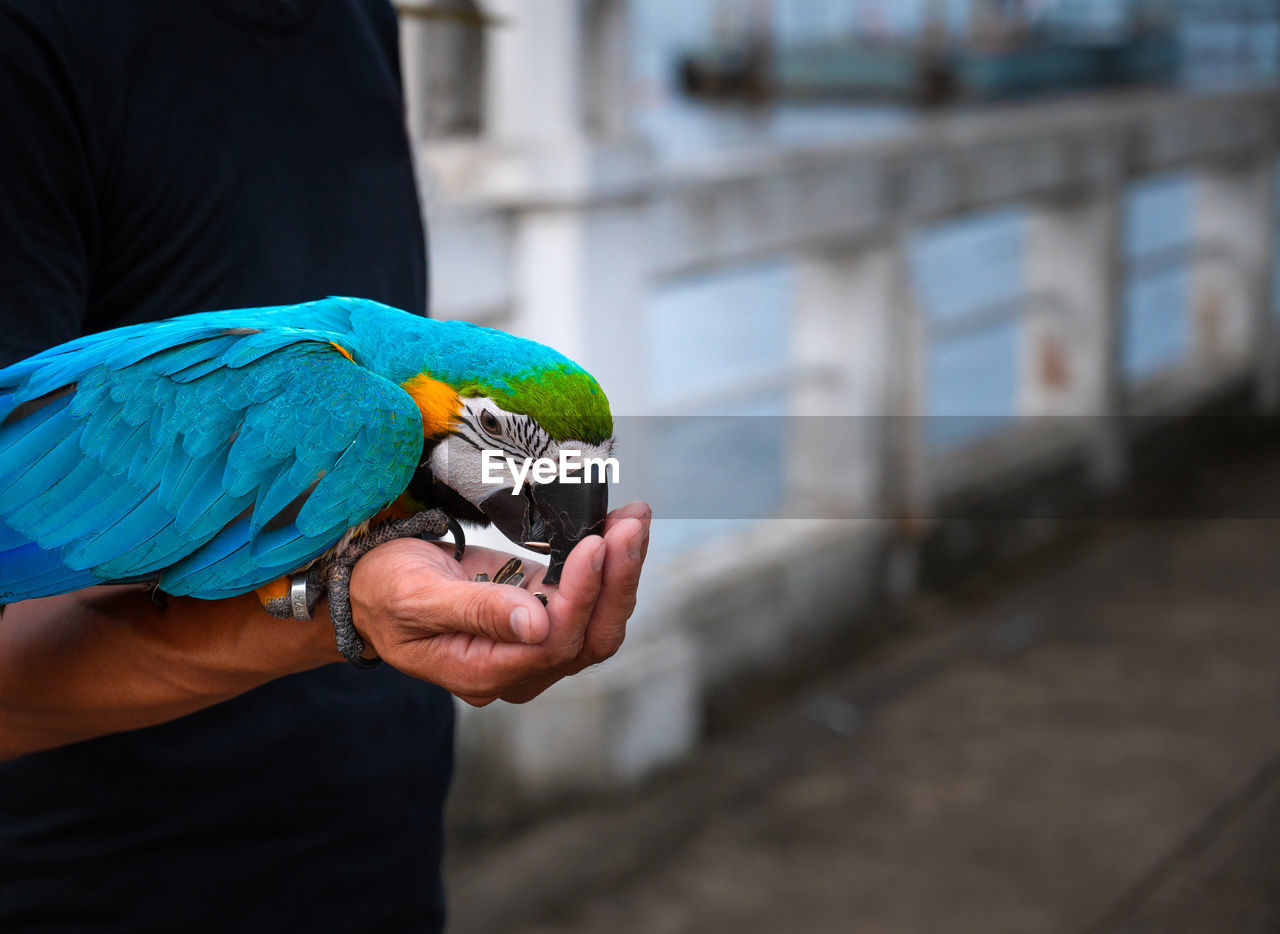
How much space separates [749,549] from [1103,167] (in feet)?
7.56

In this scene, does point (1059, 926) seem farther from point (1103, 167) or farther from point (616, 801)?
point (1103, 167)

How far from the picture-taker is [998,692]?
3.92 m

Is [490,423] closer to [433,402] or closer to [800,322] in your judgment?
[433,402]

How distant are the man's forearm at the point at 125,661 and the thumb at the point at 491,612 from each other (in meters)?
0.18

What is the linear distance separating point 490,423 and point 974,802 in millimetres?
2696

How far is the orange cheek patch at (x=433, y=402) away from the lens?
0.99 meters

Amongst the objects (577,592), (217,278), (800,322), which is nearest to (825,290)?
(800,322)

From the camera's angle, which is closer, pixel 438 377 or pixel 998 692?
pixel 438 377

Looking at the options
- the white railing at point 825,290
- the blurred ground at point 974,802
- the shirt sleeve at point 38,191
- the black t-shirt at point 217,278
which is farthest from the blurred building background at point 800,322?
the shirt sleeve at point 38,191

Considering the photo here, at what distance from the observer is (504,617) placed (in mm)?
780

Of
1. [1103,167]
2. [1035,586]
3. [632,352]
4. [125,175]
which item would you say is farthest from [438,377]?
[1103,167]

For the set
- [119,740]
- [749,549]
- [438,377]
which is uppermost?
[438,377]

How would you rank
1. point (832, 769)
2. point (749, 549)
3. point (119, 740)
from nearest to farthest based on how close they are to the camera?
point (119, 740) → point (832, 769) → point (749, 549)

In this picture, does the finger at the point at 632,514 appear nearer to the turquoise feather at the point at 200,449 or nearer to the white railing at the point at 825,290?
the turquoise feather at the point at 200,449
